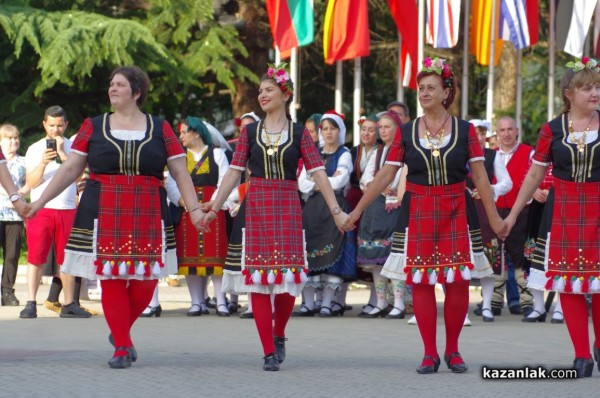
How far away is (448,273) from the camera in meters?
7.99

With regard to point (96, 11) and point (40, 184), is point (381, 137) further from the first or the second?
point (96, 11)

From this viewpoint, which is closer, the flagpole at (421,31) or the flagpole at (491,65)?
the flagpole at (421,31)

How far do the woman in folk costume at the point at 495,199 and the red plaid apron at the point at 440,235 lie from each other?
3712 mm

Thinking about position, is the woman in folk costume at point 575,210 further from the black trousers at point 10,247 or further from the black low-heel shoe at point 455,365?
the black trousers at point 10,247

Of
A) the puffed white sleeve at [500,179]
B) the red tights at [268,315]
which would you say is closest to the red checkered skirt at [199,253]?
the puffed white sleeve at [500,179]

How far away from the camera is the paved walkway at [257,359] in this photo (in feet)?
23.5

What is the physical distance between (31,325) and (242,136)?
3.64 meters

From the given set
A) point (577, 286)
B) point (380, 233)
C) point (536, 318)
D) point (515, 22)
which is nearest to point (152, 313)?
point (380, 233)

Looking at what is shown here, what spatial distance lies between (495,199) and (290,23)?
7.31 meters

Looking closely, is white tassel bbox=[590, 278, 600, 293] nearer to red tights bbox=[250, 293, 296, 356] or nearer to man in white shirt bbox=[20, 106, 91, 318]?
red tights bbox=[250, 293, 296, 356]

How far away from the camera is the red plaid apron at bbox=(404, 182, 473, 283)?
799 cm

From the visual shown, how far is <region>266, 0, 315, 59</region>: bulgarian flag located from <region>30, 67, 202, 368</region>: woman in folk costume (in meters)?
10.7

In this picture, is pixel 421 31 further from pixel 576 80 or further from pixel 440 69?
pixel 576 80

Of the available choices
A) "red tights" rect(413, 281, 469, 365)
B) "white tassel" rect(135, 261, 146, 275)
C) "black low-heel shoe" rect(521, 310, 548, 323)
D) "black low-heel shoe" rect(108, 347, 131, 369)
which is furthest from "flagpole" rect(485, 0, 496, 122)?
"black low-heel shoe" rect(108, 347, 131, 369)
